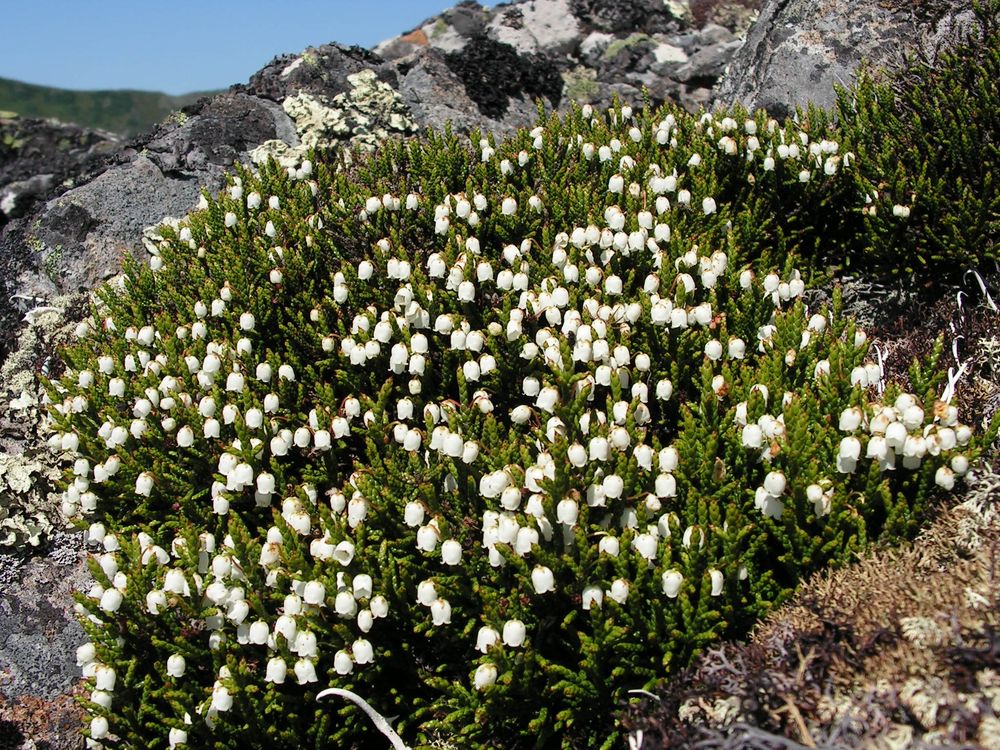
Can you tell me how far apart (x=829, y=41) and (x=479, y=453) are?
5.66 m

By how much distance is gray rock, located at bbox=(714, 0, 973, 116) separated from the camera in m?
6.91

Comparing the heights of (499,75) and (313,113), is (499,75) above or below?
above

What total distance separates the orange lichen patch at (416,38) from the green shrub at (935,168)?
966 centimetres

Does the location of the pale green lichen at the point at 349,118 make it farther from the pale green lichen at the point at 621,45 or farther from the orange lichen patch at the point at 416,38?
the orange lichen patch at the point at 416,38

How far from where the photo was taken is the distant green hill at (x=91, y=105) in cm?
9262

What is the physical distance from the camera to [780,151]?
231 inches

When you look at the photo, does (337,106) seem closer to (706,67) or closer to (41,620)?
(706,67)

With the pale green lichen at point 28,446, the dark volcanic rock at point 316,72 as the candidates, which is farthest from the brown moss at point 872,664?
the dark volcanic rock at point 316,72

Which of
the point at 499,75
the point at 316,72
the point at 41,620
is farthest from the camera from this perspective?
the point at 499,75

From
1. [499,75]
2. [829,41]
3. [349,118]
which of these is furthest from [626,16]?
[349,118]

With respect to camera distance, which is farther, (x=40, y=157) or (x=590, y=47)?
(x=40, y=157)

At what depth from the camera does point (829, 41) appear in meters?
7.43

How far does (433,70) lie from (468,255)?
4424 millimetres

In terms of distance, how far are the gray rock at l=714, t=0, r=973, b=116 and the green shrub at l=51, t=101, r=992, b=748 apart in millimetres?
1565
